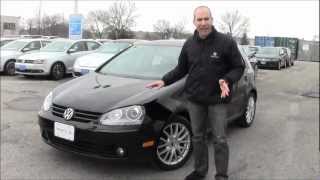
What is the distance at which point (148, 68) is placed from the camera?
5969 millimetres

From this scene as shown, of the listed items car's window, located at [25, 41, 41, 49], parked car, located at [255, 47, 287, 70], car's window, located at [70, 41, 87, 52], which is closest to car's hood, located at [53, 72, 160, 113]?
car's window, located at [70, 41, 87, 52]

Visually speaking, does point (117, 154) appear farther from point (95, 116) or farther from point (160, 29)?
point (160, 29)

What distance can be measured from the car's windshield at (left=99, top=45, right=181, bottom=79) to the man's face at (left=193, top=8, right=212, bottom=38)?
1.69 metres

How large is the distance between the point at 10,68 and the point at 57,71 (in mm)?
2125

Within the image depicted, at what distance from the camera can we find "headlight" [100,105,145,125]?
4613mm

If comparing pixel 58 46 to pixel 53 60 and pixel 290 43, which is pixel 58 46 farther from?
pixel 290 43

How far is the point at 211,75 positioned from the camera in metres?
4.14

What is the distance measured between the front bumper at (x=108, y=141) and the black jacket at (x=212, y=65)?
30.0 inches

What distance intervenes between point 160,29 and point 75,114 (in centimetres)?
4726

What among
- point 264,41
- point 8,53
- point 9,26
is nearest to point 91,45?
point 8,53

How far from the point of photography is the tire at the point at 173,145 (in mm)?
4887

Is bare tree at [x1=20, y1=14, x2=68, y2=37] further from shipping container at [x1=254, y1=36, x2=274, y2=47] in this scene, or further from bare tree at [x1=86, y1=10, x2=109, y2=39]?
shipping container at [x1=254, y1=36, x2=274, y2=47]

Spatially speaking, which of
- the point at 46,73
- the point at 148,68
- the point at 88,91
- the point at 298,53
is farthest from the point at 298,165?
the point at 298,53

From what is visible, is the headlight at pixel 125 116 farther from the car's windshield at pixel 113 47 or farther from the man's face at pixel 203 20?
the car's windshield at pixel 113 47
